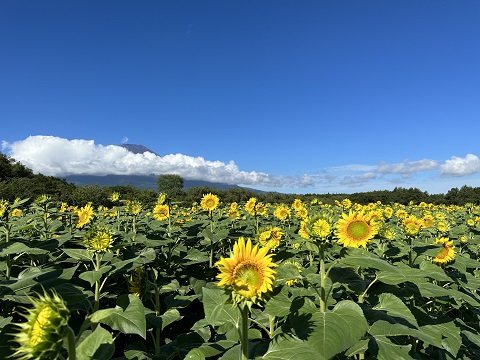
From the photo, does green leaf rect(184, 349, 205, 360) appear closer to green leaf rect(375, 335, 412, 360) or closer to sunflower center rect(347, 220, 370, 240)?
green leaf rect(375, 335, 412, 360)

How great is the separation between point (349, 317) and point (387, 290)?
3.76 ft

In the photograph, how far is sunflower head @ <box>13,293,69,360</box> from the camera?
110 cm

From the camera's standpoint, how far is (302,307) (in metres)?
1.91

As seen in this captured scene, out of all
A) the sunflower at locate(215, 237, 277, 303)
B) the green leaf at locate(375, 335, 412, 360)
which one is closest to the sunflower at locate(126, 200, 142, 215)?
the sunflower at locate(215, 237, 277, 303)

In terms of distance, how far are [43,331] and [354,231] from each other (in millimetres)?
2885

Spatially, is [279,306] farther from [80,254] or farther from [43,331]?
[80,254]

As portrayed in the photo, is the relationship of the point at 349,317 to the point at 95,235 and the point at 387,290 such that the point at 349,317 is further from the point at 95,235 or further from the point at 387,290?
the point at 95,235

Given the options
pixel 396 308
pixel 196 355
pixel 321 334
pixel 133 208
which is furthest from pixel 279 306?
pixel 133 208

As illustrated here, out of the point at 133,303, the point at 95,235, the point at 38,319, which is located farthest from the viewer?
the point at 95,235

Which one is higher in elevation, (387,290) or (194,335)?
(387,290)

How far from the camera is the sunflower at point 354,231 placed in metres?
3.29

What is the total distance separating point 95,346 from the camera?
4.71ft

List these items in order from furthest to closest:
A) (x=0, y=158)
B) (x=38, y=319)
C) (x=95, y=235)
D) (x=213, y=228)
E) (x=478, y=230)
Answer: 1. (x=0, y=158)
2. (x=478, y=230)
3. (x=213, y=228)
4. (x=95, y=235)
5. (x=38, y=319)

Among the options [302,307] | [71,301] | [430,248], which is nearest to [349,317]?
[302,307]
